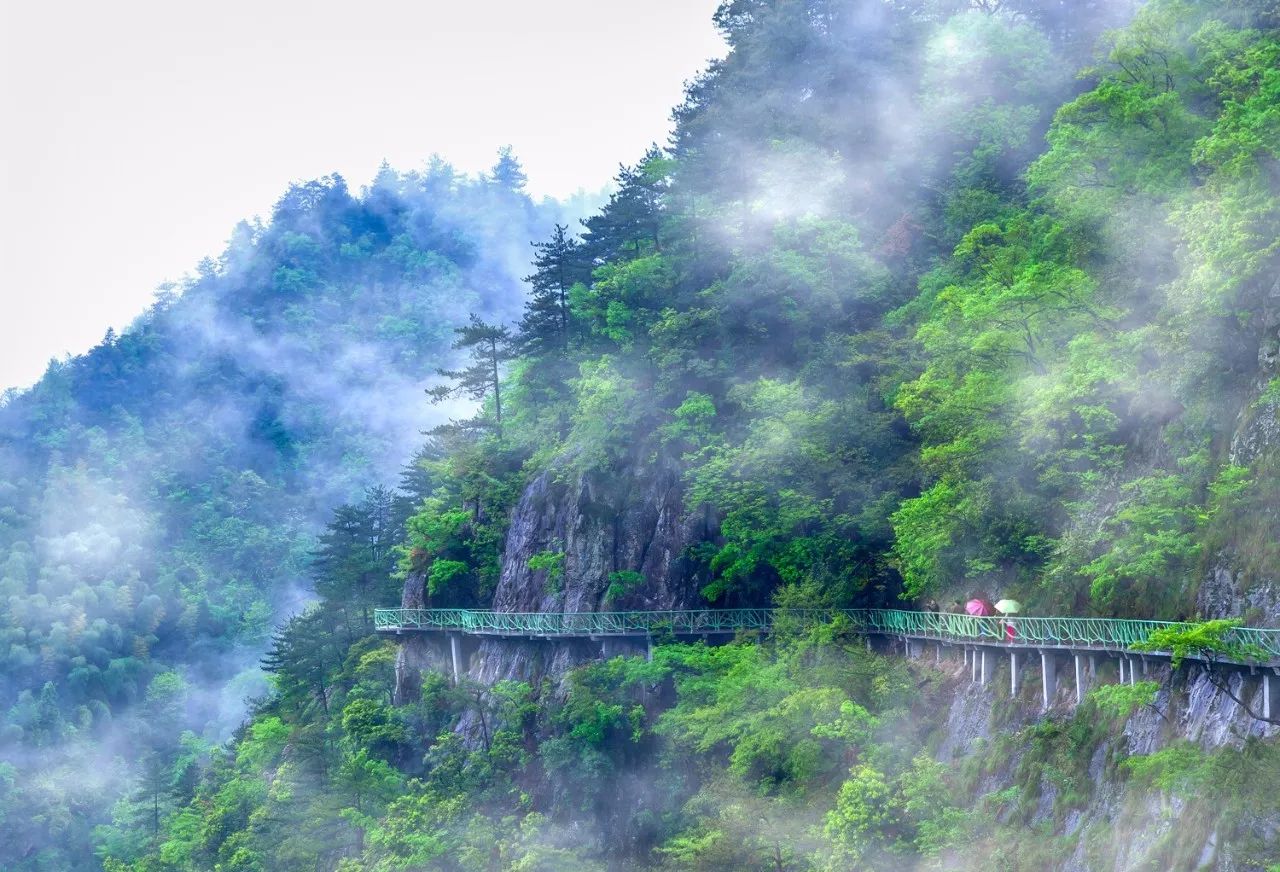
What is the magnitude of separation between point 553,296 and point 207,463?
8439cm

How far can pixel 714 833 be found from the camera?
42.0 metres

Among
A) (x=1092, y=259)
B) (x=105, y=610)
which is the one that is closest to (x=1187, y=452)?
(x=1092, y=259)

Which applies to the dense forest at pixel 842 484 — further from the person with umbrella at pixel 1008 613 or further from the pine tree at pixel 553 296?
the person with umbrella at pixel 1008 613

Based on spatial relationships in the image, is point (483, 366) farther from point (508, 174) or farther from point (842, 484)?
point (508, 174)

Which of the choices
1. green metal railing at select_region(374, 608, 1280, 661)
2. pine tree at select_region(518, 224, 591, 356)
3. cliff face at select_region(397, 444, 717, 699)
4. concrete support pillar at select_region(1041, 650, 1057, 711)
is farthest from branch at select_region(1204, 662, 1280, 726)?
pine tree at select_region(518, 224, 591, 356)

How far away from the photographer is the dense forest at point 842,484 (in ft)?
111

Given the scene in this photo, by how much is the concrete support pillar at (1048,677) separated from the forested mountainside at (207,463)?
4523 centimetres

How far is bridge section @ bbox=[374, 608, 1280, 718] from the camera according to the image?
108 ft

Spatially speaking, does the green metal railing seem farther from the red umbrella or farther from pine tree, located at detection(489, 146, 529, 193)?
pine tree, located at detection(489, 146, 529, 193)

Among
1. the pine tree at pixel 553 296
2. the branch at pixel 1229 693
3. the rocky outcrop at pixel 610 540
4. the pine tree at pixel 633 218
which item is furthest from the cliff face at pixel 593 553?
the branch at pixel 1229 693

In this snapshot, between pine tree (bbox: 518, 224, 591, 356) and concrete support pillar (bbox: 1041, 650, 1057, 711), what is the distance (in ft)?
99.5

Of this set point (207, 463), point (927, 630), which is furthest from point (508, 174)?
point (927, 630)

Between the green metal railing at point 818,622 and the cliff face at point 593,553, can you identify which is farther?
the cliff face at point 593,553

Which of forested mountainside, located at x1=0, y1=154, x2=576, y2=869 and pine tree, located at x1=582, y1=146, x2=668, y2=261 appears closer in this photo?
pine tree, located at x1=582, y1=146, x2=668, y2=261
